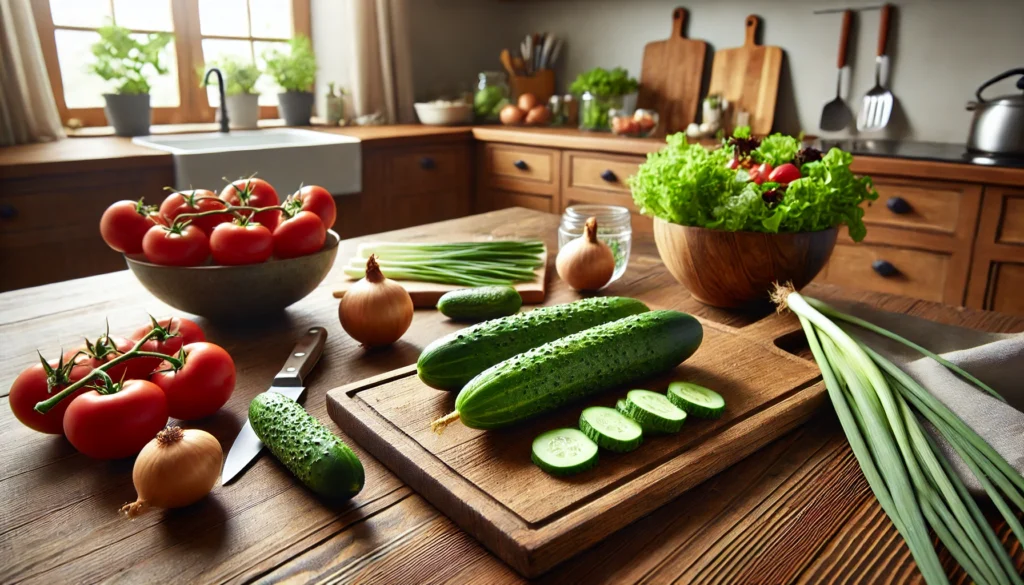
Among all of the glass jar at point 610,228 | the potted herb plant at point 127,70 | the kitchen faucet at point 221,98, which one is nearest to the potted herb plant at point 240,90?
the kitchen faucet at point 221,98

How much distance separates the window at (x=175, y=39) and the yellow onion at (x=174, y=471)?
272cm

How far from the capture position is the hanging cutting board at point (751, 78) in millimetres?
3131

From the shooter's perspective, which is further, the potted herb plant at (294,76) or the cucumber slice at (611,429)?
the potted herb plant at (294,76)

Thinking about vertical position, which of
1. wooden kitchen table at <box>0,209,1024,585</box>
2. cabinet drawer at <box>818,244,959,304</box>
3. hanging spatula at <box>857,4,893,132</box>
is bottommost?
cabinet drawer at <box>818,244,959,304</box>

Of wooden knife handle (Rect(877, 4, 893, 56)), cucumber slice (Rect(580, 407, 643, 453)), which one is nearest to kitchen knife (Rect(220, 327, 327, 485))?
cucumber slice (Rect(580, 407, 643, 453))

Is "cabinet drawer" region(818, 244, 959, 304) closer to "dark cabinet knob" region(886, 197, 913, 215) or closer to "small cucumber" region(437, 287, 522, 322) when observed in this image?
"dark cabinet knob" region(886, 197, 913, 215)

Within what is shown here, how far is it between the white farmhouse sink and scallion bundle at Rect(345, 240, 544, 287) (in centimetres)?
126

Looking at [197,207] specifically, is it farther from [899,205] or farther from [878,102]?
[878,102]

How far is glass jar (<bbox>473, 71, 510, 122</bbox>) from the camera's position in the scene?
370 centimetres

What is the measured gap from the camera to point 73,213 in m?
2.33

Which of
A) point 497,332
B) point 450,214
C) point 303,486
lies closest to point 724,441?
point 497,332

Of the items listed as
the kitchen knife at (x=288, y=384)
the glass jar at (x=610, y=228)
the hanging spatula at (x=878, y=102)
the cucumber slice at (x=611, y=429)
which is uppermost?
the hanging spatula at (x=878, y=102)

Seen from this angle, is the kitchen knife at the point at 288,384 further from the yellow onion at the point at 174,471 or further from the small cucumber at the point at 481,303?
the small cucumber at the point at 481,303

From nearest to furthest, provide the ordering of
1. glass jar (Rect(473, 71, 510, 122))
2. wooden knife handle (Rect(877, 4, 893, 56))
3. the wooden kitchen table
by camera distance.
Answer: the wooden kitchen table → wooden knife handle (Rect(877, 4, 893, 56)) → glass jar (Rect(473, 71, 510, 122))
